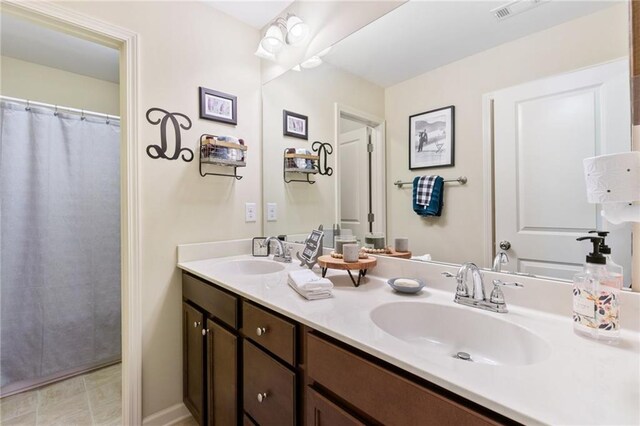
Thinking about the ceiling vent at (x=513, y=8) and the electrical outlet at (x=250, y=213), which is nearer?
the ceiling vent at (x=513, y=8)

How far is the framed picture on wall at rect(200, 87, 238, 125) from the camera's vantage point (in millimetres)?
1727

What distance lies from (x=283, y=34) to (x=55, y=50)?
1729mm

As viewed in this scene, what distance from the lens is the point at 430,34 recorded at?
3.93 feet

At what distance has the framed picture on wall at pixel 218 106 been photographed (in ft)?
5.66

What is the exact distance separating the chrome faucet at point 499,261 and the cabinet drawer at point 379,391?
2.00ft

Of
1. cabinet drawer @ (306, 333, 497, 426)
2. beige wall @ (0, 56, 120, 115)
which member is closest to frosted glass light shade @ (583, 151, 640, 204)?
cabinet drawer @ (306, 333, 497, 426)

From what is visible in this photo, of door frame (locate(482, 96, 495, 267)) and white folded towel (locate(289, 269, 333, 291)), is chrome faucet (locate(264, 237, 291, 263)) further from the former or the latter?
door frame (locate(482, 96, 495, 267))

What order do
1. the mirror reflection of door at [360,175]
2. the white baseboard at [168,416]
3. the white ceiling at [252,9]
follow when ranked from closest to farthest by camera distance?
the mirror reflection of door at [360,175] → the white baseboard at [168,416] → the white ceiling at [252,9]

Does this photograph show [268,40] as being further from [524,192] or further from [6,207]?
[6,207]

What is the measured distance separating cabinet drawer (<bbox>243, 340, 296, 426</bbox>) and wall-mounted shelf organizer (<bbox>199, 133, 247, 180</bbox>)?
1.05 m

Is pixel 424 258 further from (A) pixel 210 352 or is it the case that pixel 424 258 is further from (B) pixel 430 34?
(A) pixel 210 352

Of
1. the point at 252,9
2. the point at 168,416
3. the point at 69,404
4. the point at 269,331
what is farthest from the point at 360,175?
the point at 69,404

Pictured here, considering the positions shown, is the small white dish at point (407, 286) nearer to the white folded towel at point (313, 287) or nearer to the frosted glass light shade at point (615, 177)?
the white folded towel at point (313, 287)

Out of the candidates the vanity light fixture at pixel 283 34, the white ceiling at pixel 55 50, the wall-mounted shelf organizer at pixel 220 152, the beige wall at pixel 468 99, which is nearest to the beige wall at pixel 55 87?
the white ceiling at pixel 55 50
